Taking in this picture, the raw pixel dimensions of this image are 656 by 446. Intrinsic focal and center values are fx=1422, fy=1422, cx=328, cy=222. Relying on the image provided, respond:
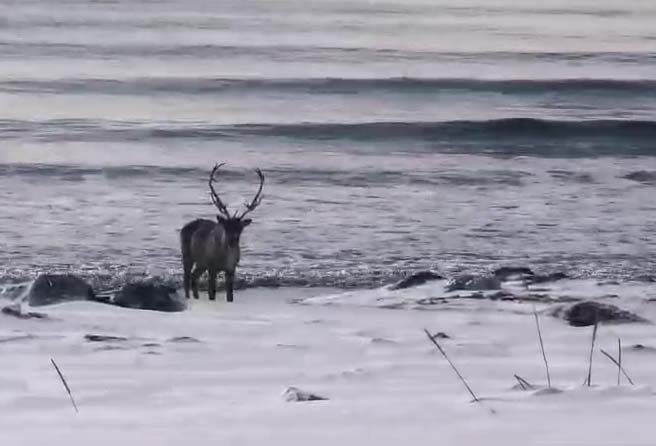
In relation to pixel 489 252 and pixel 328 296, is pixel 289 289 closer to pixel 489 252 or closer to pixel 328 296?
pixel 328 296

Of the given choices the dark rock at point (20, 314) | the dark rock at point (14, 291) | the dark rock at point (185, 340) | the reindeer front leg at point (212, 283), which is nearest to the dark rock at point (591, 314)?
Result: the dark rock at point (185, 340)

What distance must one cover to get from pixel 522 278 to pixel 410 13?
27.0m

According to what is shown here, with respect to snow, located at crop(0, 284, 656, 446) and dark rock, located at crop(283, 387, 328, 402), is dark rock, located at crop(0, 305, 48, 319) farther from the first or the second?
dark rock, located at crop(283, 387, 328, 402)

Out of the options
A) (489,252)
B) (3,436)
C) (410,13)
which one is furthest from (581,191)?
(410,13)

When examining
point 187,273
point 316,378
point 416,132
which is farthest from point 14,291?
point 416,132

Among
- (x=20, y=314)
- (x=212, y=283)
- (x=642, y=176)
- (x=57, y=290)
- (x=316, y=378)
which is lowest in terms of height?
(x=642, y=176)

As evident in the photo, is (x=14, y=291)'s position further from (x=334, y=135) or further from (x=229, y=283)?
(x=334, y=135)

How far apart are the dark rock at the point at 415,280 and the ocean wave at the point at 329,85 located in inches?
593

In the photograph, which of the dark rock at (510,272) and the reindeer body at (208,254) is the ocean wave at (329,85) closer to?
the dark rock at (510,272)

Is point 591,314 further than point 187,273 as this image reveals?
No

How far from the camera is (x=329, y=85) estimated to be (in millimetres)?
24250

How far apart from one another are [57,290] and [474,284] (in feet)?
8.07

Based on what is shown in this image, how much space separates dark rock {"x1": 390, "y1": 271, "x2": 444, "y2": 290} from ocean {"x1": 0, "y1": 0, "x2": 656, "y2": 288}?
0.43 m

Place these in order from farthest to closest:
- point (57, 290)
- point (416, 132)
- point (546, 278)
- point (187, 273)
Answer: point (416, 132) → point (546, 278) → point (187, 273) → point (57, 290)
